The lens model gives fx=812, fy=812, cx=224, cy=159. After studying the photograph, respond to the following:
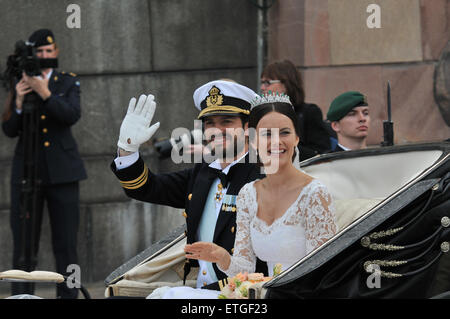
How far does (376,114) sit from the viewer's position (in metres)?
7.41

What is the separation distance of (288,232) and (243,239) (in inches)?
8.1

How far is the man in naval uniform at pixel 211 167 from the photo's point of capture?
3.53 meters

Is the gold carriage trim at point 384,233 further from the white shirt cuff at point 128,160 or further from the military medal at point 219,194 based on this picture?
the white shirt cuff at point 128,160

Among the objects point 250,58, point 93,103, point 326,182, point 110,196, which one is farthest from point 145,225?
point 326,182

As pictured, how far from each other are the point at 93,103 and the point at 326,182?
13.1 feet

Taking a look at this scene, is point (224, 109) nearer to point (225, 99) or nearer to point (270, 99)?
point (225, 99)

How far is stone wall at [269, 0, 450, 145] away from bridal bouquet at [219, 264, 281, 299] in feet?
14.7

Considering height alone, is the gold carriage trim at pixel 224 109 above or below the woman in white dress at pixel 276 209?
A: above

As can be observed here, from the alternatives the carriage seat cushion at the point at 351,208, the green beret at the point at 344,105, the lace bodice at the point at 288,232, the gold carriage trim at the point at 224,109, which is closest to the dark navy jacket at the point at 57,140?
the green beret at the point at 344,105

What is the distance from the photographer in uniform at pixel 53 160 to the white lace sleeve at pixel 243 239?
Result: 3044mm
